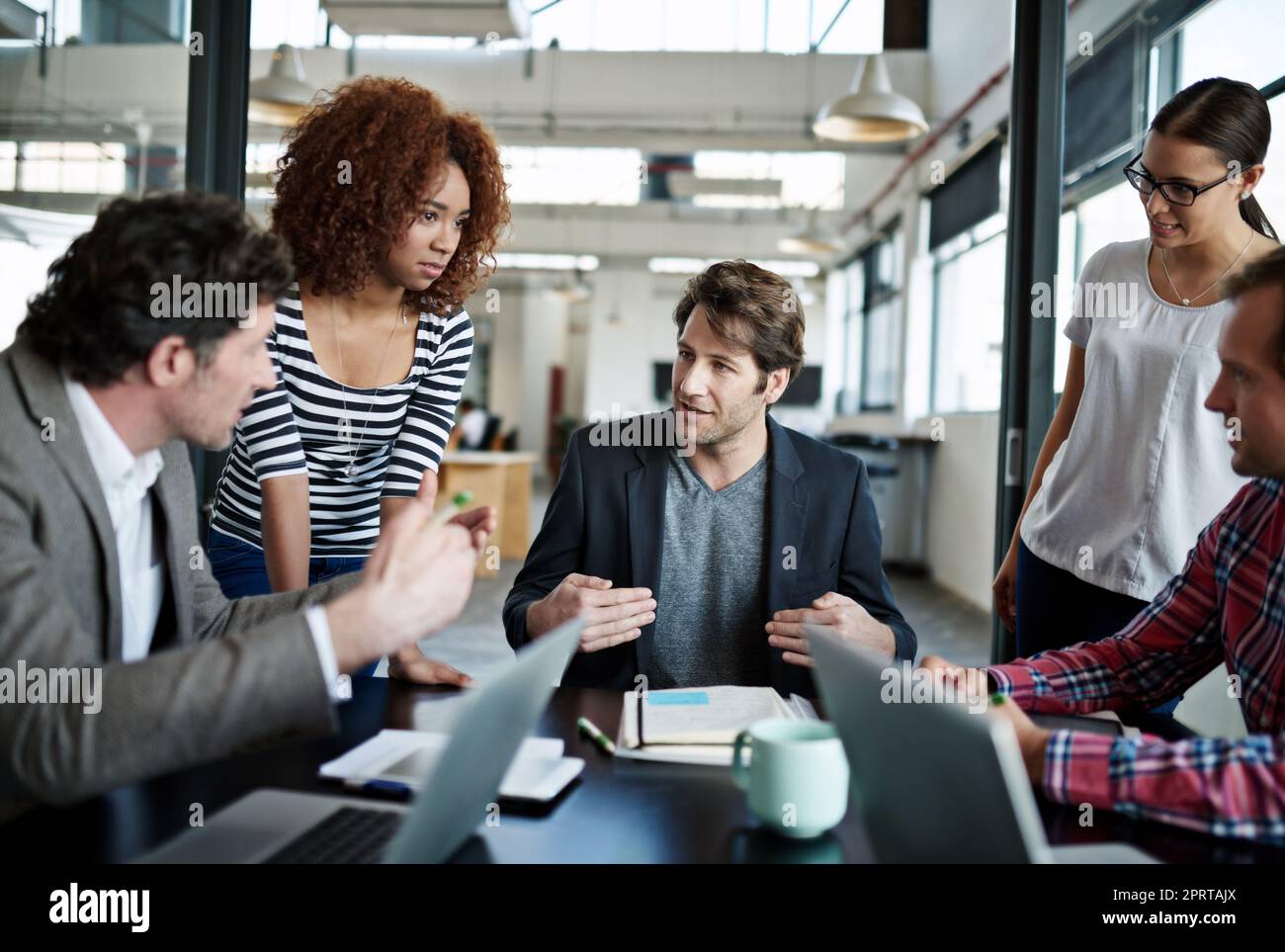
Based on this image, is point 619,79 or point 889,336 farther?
point 889,336

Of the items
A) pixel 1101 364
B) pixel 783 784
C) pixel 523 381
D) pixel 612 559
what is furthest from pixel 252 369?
pixel 523 381

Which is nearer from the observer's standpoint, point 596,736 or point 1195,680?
point 596,736

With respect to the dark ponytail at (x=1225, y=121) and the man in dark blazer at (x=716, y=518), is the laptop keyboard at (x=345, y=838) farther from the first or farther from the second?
the dark ponytail at (x=1225, y=121)

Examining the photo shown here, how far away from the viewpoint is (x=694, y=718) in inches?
52.4

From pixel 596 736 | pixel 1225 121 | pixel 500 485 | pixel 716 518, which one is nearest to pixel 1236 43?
pixel 1225 121

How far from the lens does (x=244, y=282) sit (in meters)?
1.20

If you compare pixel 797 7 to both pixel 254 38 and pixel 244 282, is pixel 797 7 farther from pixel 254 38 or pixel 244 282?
pixel 244 282

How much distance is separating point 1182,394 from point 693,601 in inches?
37.2

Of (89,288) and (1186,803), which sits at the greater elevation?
(89,288)

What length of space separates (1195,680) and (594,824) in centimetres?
97

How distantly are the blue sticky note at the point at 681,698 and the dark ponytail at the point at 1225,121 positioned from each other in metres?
1.22

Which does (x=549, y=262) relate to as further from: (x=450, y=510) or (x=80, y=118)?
(x=450, y=510)

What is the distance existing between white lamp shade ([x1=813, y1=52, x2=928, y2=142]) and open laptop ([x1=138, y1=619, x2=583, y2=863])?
14.9 ft

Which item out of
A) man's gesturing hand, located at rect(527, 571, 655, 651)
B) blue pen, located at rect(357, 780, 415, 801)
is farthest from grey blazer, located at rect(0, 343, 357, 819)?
man's gesturing hand, located at rect(527, 571, 655, 651)
